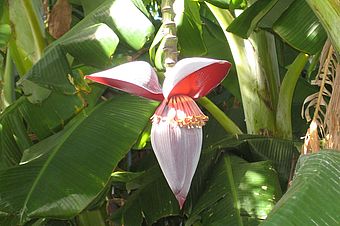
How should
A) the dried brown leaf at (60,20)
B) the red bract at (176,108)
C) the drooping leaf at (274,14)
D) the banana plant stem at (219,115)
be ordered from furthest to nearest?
the dried brown leaf at (60,20) → the banana plant stem at (219,115) → the drooping leaf at (274,14) → the red bract at (176,108)

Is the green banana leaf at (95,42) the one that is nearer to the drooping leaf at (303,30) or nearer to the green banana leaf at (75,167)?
Result: the green banana leaf at (75,167)

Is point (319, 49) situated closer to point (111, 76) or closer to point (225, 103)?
point (111, 76)

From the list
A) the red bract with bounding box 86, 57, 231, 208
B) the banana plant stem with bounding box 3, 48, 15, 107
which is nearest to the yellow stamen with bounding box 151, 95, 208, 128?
the red bract with bounding box 86, 57, 231, 208

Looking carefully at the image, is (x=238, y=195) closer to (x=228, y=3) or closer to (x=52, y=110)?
(x=228, y=3)

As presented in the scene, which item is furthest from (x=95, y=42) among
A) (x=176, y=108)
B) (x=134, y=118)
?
(x=176, y=108)

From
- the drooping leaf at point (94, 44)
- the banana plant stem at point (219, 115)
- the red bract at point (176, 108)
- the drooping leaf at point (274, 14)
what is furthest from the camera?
the banana plant stem at point (219, 115)

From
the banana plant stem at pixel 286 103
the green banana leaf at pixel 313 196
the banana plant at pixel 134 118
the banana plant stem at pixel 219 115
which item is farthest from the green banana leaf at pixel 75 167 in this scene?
the green banana leaf at pixel 313 196
